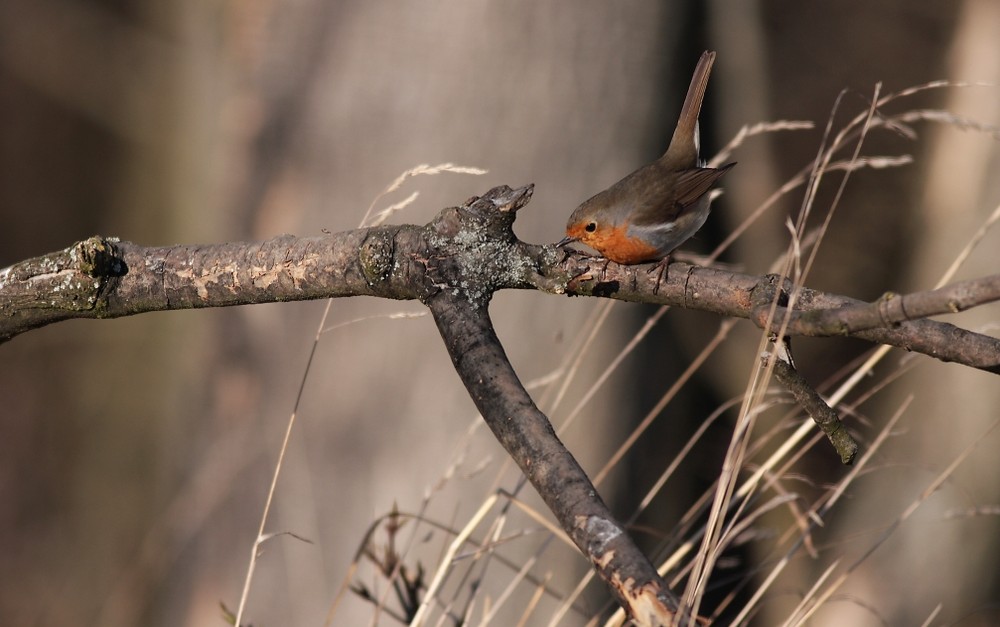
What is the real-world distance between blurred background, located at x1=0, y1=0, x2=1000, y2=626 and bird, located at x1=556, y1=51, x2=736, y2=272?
483 mm

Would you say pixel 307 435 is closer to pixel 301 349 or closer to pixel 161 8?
pixel 301 349

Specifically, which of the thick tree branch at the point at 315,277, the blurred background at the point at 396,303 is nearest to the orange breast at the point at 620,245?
the thick tree branch at the point at 315,277

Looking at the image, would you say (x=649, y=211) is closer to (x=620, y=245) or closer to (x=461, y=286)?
(x=620, y=245)

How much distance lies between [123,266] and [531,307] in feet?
7.06

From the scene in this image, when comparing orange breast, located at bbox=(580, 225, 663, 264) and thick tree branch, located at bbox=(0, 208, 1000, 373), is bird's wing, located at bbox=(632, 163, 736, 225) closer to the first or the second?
orange breast, located at bbox=(580, 225, 663, 264)

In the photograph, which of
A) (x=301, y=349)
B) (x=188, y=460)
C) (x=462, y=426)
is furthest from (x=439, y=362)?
(x=188, y=460)

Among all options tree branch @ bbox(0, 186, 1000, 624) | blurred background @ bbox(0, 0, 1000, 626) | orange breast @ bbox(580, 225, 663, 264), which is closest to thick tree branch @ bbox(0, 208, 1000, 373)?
tree branch @ bbox(0, 186, 1000, 624)

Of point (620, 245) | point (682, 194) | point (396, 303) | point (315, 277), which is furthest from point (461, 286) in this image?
point (396, 303)

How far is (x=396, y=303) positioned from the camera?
3311 mm

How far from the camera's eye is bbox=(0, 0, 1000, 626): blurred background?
3389 millimetres

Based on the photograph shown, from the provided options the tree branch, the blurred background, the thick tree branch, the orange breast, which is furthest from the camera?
the blurred background

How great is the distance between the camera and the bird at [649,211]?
1.63 meters

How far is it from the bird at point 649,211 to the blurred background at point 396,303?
48cm

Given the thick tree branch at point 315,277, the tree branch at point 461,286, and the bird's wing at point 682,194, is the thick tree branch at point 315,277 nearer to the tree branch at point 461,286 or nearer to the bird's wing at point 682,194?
the tree branch at point 461,286
